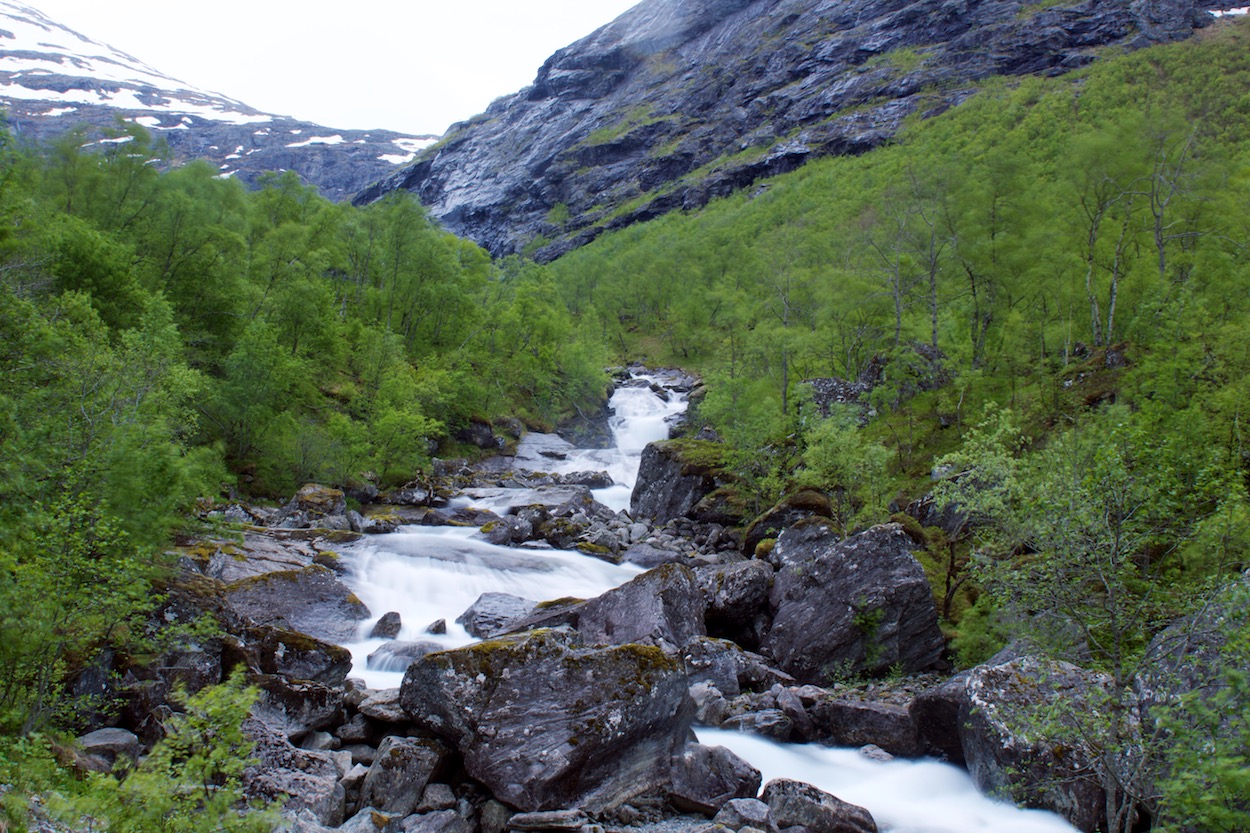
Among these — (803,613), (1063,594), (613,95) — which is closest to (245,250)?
(803,613)

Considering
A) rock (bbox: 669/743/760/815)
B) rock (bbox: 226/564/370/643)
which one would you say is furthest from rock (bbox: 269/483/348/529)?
rock (bbox: 669/743/760/815)

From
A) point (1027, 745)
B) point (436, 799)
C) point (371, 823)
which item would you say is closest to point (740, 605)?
point (1027, 745)

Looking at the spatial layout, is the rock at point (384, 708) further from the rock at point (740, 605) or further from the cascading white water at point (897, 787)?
the rock at point (740, 605)

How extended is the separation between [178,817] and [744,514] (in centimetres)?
2613

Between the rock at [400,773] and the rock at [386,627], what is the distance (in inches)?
293

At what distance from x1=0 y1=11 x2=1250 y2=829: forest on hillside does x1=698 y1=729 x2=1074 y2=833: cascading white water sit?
3287 millimetres

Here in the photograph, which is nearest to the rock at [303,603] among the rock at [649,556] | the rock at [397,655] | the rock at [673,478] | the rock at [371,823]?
the rock at [397,655]

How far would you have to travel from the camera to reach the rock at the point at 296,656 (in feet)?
45.2

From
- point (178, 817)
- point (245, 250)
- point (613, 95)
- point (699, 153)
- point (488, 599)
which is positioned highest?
point (613, 95)

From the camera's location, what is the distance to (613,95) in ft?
571

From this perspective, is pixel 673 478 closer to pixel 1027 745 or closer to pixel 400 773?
pixel 1027 745

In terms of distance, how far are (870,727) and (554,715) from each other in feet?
23.4

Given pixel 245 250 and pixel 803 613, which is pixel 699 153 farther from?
pixel 803 613

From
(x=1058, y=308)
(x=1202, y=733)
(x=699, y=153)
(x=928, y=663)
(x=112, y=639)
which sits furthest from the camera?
(x=699, y=153)
